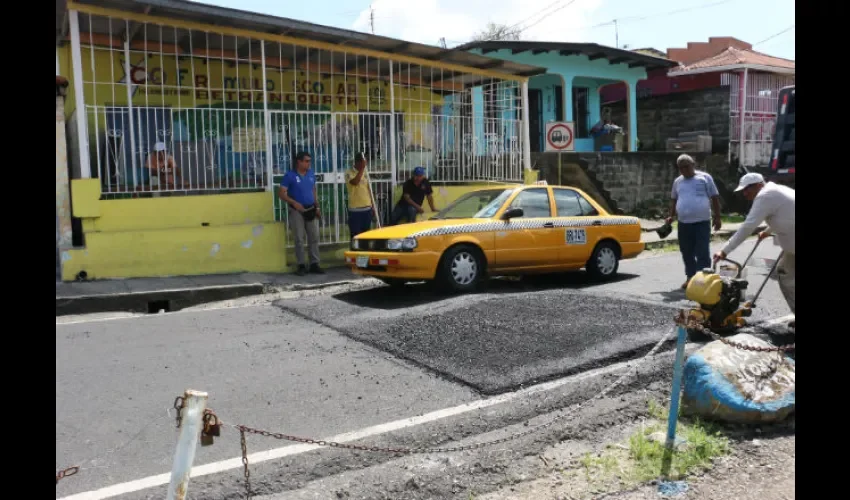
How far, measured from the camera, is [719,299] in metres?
6.75

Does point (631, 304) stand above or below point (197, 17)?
below

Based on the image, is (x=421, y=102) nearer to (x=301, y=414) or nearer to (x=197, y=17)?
(x=197, y=17)

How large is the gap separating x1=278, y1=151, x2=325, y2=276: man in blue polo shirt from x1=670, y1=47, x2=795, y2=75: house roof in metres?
18.0

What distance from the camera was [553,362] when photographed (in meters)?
6.16

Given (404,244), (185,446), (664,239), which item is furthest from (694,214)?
(185,446)

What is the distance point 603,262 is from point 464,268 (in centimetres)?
241

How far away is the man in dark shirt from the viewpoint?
1258cm

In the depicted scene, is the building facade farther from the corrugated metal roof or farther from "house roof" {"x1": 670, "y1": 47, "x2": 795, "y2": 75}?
the corrugated metal roof

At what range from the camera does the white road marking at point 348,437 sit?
3938 millimetres

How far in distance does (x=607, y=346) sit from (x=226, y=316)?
4.29 m

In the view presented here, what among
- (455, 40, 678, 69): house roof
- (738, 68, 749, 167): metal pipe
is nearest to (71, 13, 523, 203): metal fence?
(455, 40, 678, 69): house roof

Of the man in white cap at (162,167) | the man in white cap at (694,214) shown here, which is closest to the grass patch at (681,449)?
the man in white cap at (694,214)

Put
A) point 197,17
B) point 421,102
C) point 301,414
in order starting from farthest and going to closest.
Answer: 1. point 421,102
2. point 197,17
3. point 301,414
